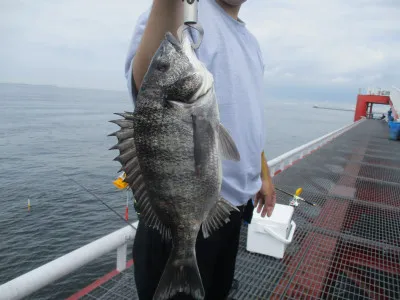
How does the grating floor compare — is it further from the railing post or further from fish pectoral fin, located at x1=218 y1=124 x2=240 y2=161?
fish pectoral fin, located at x1=218 y1=124 x2=240 y2=161

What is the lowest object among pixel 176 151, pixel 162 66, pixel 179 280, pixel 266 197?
pixel 179 280

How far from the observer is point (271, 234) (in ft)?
12.2

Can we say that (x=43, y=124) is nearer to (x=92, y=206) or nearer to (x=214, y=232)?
(x=92, y=206)

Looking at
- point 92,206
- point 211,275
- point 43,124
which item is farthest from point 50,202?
point 43,124

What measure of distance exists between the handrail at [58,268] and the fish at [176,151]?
1.16 metres

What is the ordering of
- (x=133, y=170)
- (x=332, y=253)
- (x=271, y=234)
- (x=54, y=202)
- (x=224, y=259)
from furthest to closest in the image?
(x=54, y=202), (x=332, y=253), (x=271, y=234), (x=224, y=259), (x=133, y=170)

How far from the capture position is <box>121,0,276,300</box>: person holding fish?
128 centimetres

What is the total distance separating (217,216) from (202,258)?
13.3 inches

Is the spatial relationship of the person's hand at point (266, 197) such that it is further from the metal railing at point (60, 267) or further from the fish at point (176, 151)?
the metal railing at point (60, 267)

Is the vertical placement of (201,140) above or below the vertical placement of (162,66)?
below

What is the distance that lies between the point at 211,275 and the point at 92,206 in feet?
54.3

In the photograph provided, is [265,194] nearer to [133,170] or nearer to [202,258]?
[202,258]

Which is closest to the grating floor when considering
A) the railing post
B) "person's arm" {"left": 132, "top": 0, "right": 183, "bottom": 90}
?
the railing post

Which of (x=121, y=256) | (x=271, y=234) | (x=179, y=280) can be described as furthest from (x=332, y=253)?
(x=179, y=280)
